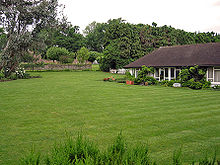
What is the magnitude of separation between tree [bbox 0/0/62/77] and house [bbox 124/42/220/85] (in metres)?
14.0

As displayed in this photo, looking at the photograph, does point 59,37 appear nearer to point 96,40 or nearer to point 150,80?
point 96,40

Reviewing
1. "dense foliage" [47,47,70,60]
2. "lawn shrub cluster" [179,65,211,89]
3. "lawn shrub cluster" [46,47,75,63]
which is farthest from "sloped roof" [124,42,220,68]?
"dense foliage" [47,47,70,60]

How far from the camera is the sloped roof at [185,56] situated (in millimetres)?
23078

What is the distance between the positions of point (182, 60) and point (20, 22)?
2172cm

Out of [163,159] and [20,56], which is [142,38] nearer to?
[20,56]

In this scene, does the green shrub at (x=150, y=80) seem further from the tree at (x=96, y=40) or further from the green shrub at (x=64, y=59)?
the tree at (x=96, y=40)

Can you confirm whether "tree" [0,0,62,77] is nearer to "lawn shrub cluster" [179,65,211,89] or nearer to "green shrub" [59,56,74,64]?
"green shrub" [59,56,74,64]

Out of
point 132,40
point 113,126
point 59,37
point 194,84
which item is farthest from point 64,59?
point 113,126

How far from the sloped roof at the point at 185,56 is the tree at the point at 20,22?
1400 centimetres

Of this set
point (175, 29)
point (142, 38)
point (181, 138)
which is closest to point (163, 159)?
point (181, 138)

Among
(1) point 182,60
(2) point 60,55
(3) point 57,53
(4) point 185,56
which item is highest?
(3) point 57,53

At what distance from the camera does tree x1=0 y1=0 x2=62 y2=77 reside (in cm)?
2798

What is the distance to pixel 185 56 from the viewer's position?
84.7 feet

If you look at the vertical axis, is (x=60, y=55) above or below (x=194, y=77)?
above
